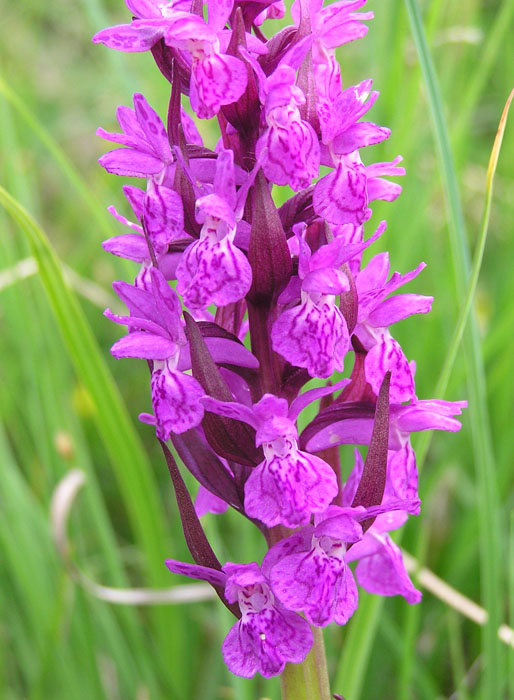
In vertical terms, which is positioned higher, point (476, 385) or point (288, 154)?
point (288, 154)

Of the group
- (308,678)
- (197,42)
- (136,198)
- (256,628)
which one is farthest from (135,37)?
(308,678)

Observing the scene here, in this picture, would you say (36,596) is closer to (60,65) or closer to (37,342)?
(37,342)

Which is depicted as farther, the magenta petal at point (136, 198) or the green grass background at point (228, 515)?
the green grass background at point (228, 515)

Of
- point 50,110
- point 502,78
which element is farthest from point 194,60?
point 50,110

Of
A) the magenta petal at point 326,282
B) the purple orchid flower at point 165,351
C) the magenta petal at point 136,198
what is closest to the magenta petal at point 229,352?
the purple orchid flower at point 165,351

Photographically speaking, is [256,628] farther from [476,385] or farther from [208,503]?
[476,385]

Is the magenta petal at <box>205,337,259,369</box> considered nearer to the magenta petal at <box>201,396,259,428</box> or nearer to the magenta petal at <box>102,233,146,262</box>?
the magenta petal at <box>201,396,259,428</box>

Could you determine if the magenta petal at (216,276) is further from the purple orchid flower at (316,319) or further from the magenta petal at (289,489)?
the magenta petal at (289,489)
